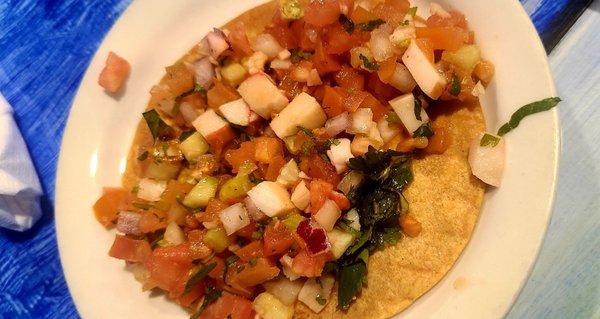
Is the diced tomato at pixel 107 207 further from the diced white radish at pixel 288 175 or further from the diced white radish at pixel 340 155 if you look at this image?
the diced white radish at pixel 340 155

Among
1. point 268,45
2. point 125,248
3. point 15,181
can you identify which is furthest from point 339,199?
point 15,181

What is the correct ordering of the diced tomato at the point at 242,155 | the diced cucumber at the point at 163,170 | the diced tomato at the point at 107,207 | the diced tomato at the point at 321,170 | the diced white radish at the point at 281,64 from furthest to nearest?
the diced tomato at the point at 107,207
the diced cucumber at the point at 163,170
the diced white radish at the point at 281,64
the diced tomato at the point at 242,155
the diced tomato at the point at 321,170

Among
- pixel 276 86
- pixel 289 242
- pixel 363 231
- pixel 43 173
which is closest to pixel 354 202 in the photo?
pixel 363 231

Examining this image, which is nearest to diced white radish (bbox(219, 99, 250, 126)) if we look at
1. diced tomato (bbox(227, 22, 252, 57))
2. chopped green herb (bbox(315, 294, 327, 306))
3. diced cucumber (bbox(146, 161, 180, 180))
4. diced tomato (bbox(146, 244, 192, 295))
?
diced tomato (bbox(227, 22, 252, 57))

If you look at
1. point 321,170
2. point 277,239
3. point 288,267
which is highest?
point 321,170

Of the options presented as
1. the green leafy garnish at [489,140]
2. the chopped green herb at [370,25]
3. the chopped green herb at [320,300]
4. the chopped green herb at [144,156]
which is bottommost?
the chopped green herb at [320,300]

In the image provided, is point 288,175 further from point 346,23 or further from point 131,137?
point 131,137

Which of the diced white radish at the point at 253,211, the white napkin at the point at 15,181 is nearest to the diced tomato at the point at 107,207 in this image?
the white napkin at the point at 15,181

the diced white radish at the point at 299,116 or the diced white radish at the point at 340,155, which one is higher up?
the diced white radish at the point at 299,116
